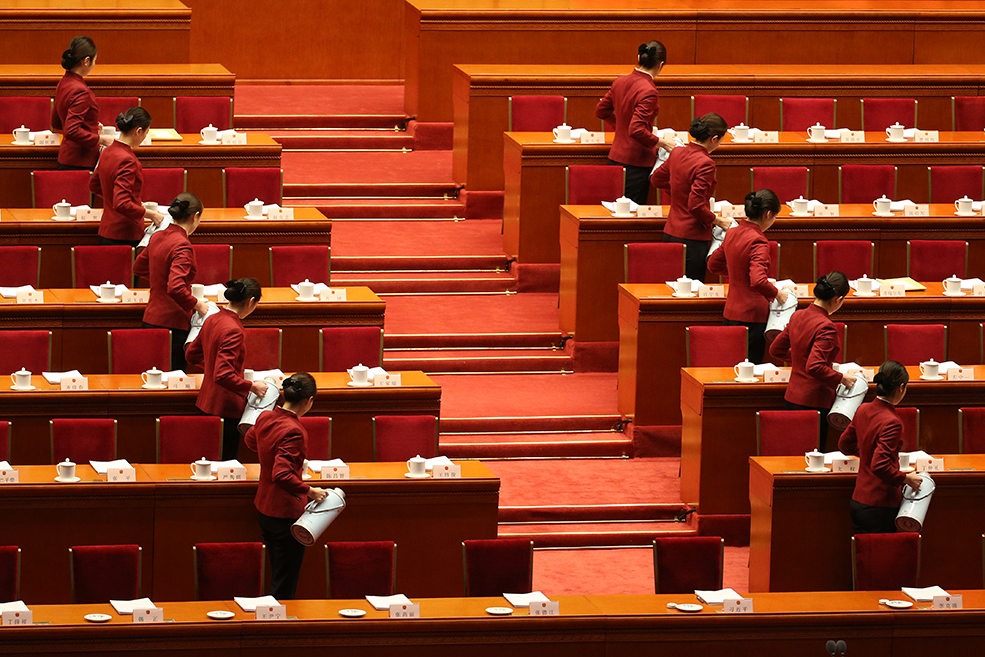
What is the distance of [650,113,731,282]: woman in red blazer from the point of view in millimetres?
7422

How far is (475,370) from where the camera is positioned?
8062 mm

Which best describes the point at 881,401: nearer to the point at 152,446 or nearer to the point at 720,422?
the point at 720,422

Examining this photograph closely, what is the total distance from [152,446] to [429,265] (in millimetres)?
2624

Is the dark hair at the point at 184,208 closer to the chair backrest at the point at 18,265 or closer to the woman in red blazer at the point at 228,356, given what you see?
the woman in red blazer at the point at 228,356

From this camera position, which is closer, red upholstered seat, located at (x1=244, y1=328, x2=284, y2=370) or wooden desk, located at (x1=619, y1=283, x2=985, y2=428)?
red upholstered seat, located at (x1=244, y1=328, x2=284, y2=370)

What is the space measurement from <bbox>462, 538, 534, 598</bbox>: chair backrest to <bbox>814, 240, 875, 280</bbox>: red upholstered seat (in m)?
3.06

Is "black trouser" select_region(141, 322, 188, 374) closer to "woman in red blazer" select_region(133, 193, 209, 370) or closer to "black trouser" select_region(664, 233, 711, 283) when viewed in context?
"woman in red blazer" select_region(133, 193, 209, 370)

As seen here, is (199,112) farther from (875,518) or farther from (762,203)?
(875,518)

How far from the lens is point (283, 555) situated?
572 cm

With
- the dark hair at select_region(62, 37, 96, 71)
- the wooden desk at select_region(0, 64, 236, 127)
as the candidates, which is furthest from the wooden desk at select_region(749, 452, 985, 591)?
the wooden desk at select_region(0, 64, 236, 127)

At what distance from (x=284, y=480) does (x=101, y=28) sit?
5.00m

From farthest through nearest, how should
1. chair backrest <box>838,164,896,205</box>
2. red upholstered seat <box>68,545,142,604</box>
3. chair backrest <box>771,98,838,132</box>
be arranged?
chair backrest <box>771,98,838,132</box>
chair backrest <box>838,164,896,205</box>
red upholstered seat <box>68,545,142,604</box>

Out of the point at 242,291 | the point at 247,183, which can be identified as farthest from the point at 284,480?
the point at 247,183

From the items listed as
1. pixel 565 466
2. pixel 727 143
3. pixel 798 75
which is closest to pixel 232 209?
pixel 565 466
